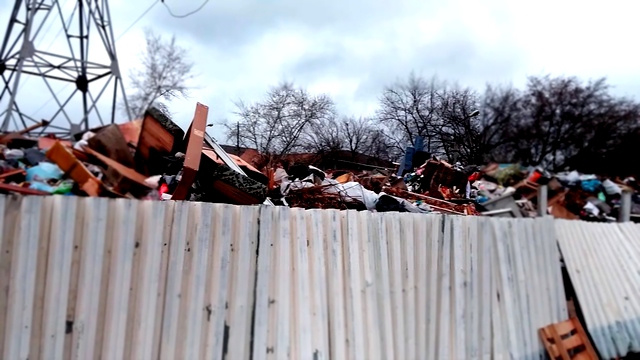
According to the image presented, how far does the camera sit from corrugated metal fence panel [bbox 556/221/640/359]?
195 inches

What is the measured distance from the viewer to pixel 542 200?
461 centimetres

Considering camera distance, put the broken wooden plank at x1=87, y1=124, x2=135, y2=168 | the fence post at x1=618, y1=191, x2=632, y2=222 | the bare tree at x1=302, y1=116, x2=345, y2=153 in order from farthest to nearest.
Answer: the bare tree at x1=302, y1=116, x2=345, y2=153 → the fence post at x1=618, y1=191, x2=632, y2=222 → the broken wooden plank at x1=87, y1=124, x2=135, y2=168

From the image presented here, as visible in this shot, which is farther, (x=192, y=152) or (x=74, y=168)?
(x=192, y=152)

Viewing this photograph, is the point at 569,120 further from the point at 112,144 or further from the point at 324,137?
the point at 324,137

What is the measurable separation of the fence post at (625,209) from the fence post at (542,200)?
1.17 m

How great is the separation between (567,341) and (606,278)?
1098 millimetres

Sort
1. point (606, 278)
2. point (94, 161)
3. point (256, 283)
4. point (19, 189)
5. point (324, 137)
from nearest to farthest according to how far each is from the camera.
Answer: point (19, 189) → point (94, 161) → point (256, 283) → point (606, 278) → point (324, 137)

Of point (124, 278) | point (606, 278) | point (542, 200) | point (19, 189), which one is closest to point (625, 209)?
point (606, 278)

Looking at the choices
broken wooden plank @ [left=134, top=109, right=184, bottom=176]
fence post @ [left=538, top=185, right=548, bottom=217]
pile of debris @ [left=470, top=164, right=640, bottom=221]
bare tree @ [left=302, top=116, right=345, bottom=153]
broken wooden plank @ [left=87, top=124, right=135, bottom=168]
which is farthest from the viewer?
bare tree @ [left=302, top=116, right=345, bottom=153]

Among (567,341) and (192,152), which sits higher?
(192,152)

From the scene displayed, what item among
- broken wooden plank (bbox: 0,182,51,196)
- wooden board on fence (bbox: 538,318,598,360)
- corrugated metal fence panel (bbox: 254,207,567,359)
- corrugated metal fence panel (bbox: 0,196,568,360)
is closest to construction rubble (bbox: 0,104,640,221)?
broken wooden plank (bbox: 0,182,51,196)

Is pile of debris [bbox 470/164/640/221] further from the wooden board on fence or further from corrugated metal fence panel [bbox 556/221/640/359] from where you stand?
the wooden board on fence

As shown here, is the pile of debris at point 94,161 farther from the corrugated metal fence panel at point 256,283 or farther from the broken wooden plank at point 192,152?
the broken wooden plank at point 192,152

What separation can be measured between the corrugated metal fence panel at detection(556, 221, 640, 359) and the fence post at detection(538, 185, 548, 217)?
0.30 metres
